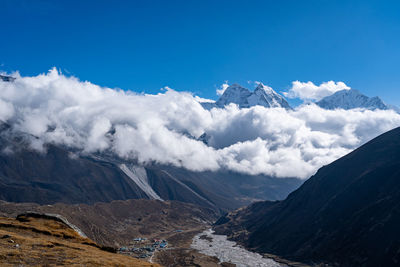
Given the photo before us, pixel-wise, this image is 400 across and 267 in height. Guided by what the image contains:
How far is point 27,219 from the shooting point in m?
95.0

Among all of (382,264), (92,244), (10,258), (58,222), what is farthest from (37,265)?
(382,264)

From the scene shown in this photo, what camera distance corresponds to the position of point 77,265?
5472 cm

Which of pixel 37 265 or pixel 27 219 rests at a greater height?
pixel 27 219

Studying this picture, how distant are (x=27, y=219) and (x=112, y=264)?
49335mm

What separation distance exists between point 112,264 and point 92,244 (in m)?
25.8

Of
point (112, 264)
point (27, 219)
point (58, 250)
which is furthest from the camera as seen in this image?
point (27, 219)

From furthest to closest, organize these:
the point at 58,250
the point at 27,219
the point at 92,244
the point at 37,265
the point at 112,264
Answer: the point at 27,219, the point at 92,244, the point at 58,250, the point at 112,264, the point at 37,265

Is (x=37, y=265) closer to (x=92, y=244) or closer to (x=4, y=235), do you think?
(x=4, y=235)

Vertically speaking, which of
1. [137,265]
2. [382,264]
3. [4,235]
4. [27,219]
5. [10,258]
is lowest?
[382,264]

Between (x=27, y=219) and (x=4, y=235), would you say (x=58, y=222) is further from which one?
(x=4, y=235)

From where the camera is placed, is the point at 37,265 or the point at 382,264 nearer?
the point at 37,265

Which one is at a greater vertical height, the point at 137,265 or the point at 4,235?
the point at 4,235

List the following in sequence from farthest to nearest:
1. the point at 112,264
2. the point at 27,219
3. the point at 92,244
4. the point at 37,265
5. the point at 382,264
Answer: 1. the point at 382,264
2. the point at 27,219
3. the point at 92,244
4. the point at 112,264
5. the point at 37,265

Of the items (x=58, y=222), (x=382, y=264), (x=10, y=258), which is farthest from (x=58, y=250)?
(x=382, y=264)
